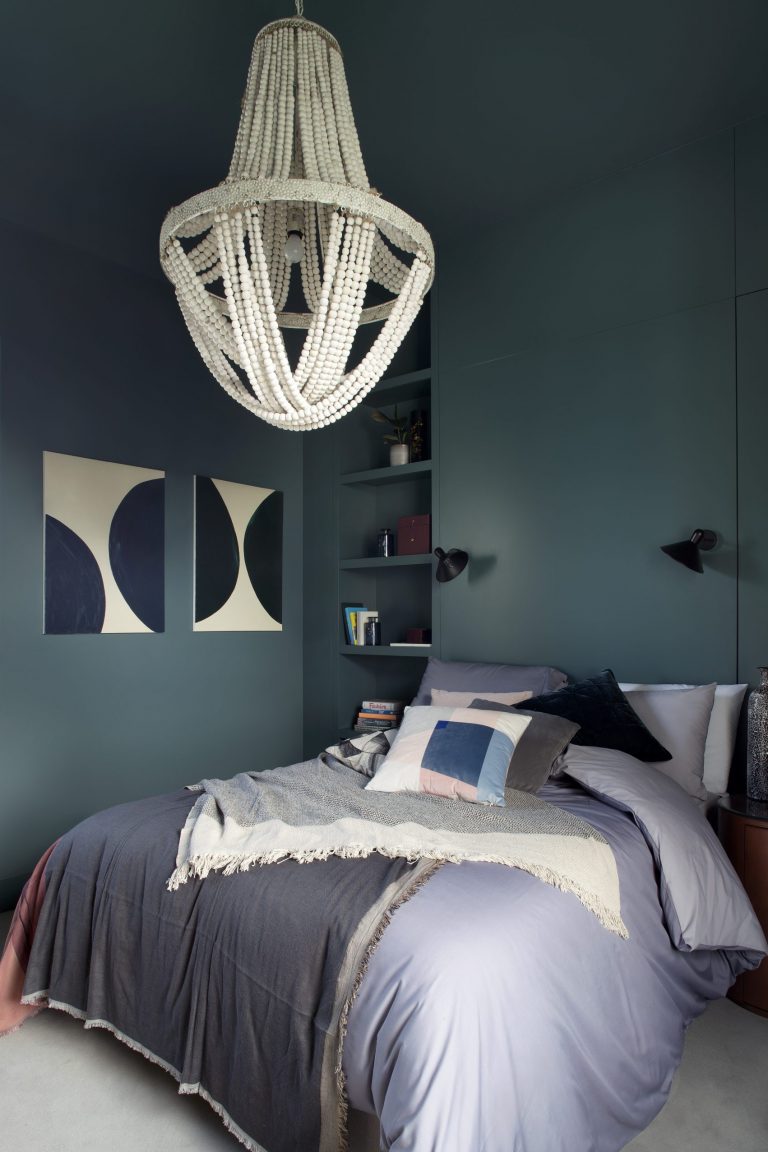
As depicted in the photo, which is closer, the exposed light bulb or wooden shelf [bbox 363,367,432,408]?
the exposed light bulb

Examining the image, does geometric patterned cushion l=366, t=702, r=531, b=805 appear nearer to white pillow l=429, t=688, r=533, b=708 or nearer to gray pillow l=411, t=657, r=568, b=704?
white pillow l=429, t=688, r=533, b=708

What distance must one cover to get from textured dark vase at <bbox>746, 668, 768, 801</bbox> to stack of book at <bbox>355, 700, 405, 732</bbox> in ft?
6.26

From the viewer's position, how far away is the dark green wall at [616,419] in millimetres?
2893

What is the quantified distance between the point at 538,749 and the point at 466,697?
0.84 metres

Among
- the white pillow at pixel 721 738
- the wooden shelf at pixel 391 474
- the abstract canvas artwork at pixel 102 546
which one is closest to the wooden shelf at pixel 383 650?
the wooden shelf at pixel 391 474

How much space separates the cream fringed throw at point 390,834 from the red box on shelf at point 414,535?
186cm

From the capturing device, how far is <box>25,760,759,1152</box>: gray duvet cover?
4.23 ft

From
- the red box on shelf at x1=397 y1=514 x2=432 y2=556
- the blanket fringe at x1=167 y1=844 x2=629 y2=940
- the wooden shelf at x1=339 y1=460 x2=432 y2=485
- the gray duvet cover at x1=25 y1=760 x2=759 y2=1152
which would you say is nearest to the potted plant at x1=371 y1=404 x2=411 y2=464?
the wooden shelf at x1=339 y1=460 x2=432 y2=485

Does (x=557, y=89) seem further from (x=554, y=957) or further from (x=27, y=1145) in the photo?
(x=27, y=1145)

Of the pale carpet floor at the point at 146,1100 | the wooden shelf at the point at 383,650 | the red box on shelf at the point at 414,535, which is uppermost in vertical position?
the red box on shelf at the point at 414,535

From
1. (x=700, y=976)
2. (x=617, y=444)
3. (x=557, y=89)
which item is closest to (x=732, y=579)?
(x=617, y=444)

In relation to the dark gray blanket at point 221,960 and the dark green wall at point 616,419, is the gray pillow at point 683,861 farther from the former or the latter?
the dark green wall at point 616,419

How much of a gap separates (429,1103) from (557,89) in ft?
10.2

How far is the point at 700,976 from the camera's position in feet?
6.68
